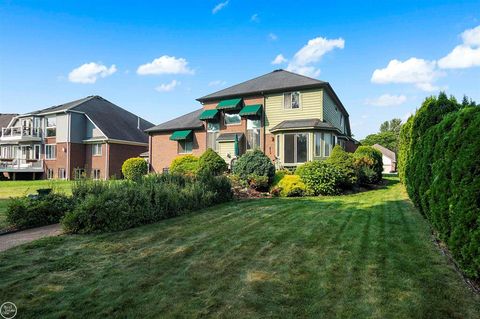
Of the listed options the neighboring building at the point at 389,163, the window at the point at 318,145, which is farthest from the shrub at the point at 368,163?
the neighboring building at the point at 389,163

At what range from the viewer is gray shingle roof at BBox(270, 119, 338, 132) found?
20.3m

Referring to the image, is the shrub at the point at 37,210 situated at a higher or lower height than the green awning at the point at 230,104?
lower

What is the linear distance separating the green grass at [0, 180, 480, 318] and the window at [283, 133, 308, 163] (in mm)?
13717

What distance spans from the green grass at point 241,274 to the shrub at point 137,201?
0.61 metres

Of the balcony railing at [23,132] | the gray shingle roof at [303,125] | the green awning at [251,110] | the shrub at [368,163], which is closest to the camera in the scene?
the shrub at [368,163]

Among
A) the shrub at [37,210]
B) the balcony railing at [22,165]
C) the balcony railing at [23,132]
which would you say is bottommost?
the shrub at [37,210]

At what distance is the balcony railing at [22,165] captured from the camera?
3475cm

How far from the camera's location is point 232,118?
994 inches

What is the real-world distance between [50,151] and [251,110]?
27697mm

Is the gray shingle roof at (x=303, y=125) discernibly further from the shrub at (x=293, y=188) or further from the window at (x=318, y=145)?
the shrub at (x=293, y=188)

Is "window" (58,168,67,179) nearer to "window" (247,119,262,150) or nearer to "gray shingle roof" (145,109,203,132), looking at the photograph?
"gray shingle roof" (145,109,203,132)

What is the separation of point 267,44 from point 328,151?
9.04 metres

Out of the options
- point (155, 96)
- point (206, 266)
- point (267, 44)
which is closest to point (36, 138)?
point (155, 96)

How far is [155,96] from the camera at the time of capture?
22.9 meters
